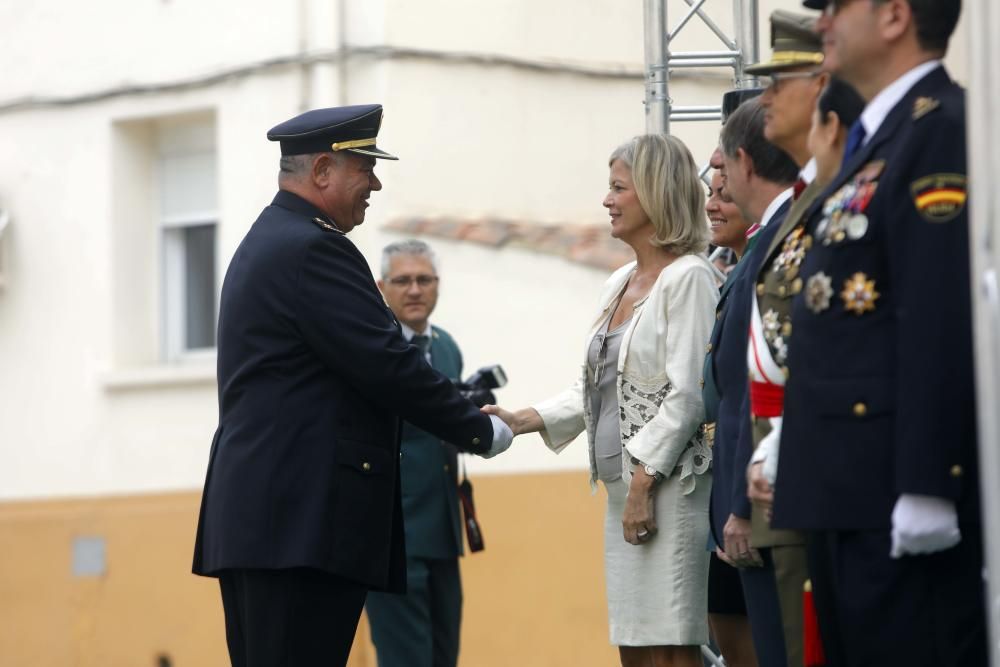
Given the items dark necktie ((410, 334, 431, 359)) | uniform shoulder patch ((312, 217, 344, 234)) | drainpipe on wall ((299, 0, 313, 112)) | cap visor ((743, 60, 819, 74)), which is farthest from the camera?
drainpipe on wall ((299, 0, 313, 112))

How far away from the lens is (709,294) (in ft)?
16.8

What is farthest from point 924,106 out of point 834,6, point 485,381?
point 485,381

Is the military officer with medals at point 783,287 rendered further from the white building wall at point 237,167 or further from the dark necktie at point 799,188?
the white building wall at point 237,167

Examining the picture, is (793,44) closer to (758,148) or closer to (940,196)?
(758,148)

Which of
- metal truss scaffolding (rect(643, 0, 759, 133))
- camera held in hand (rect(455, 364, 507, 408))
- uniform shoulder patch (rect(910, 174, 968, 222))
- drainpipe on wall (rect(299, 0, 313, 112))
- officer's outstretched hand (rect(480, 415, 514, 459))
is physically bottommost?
officer's outstretched hand (rect(480, 415, 514, 459))

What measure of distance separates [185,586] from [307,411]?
5571 millimetres

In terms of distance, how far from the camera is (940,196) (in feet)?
10.2

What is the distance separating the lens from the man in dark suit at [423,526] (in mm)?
6570

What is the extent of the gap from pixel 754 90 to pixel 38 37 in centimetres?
632

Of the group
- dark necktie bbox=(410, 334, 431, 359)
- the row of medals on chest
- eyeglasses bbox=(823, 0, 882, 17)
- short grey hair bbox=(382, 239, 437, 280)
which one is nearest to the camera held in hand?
dark necktie bbox=(410, 334, 431, 359)

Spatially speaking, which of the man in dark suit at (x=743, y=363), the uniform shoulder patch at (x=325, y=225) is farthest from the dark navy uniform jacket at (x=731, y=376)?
the uniform shoulder patch at (x=325, y=225)

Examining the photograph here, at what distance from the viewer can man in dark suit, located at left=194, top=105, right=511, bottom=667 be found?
4.42 m

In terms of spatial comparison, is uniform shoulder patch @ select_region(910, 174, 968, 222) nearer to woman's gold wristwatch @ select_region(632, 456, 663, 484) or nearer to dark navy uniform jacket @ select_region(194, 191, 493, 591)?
dark navy uniform jacket @ select_region(194, 191, 493, 591)

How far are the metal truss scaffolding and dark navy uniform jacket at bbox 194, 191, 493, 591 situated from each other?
2061 millimetres
